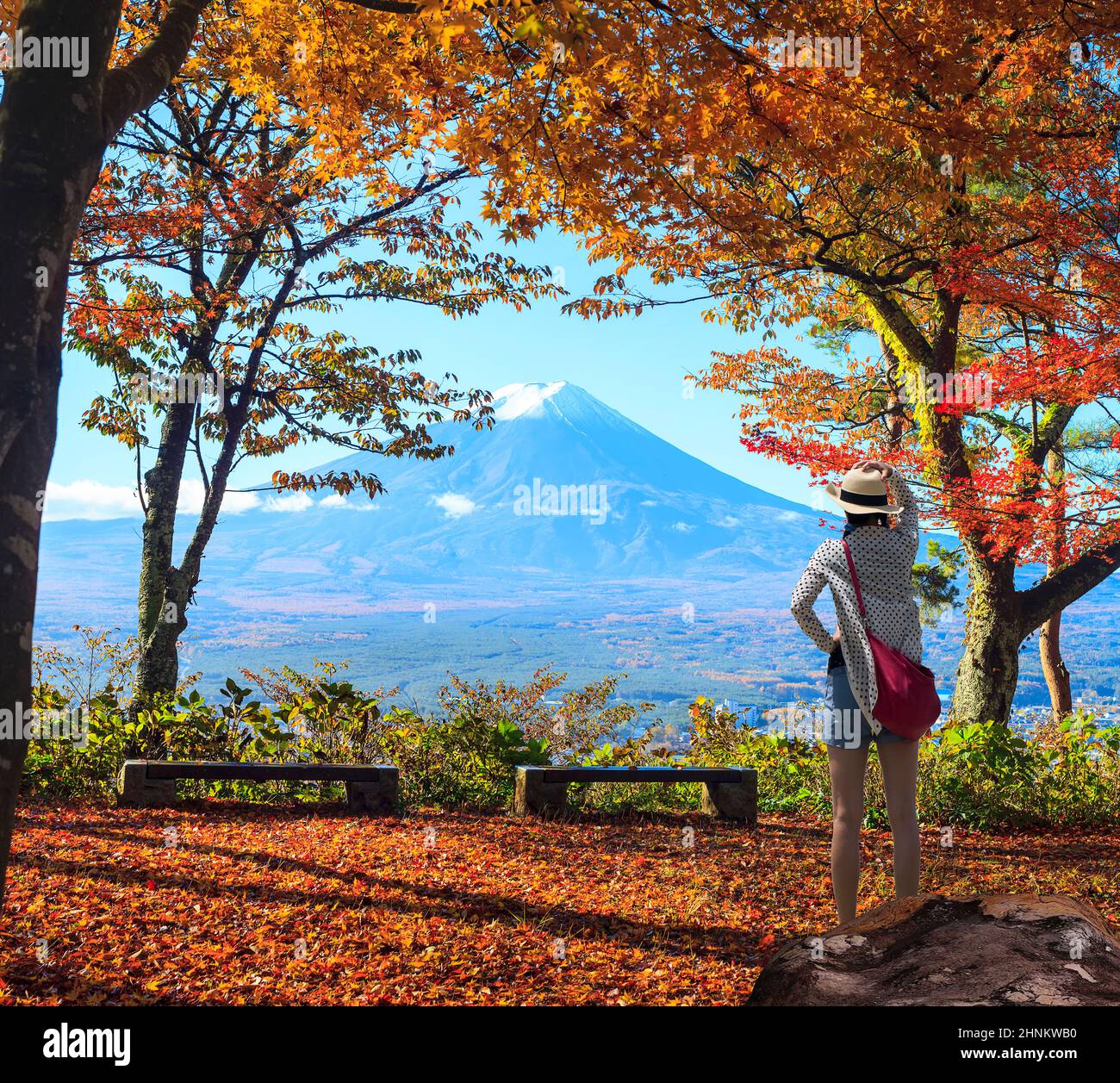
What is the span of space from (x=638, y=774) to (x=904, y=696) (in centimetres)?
397

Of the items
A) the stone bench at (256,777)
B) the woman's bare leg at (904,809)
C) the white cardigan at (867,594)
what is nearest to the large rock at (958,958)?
the woman's bare leg at (904,809)

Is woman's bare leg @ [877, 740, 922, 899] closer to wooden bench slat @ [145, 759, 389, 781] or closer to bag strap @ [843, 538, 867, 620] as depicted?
bag strap @ [843, 538, 867, 620]

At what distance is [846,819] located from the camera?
14.1ft

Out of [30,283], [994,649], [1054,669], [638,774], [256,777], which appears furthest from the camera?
[1054,669]

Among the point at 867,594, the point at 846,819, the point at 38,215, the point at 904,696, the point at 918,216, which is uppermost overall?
the point at 918,216

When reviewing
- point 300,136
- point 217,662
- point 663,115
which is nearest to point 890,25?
point 663,115

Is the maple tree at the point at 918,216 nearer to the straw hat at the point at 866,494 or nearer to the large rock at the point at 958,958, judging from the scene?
the straw hat at the point at 866,494

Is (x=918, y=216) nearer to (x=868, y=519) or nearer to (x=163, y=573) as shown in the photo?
(x=868, y=519)

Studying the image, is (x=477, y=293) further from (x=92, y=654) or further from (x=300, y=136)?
(x=92, y=654)

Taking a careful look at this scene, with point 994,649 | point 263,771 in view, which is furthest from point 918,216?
point 263,771

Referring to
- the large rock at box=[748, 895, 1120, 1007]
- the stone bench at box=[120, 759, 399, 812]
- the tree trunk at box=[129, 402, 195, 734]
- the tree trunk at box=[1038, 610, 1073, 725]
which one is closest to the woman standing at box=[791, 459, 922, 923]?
the large rock at box=[748, 895, 1120, 1007]

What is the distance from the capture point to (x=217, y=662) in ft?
656

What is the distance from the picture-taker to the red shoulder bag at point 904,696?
406cm

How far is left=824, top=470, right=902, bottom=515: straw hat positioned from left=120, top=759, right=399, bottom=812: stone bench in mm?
4698
